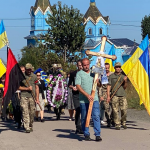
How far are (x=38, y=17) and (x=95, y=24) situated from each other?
11209 millimetres

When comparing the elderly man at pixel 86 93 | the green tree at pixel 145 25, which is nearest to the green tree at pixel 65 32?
the green tree at pixel 145 25

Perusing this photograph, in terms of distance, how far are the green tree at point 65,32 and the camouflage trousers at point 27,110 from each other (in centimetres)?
3391

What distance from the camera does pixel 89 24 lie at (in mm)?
90875

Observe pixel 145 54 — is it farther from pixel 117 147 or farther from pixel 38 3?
pixel 38 3

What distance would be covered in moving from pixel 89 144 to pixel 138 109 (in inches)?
414

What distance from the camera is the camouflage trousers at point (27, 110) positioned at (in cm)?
1193

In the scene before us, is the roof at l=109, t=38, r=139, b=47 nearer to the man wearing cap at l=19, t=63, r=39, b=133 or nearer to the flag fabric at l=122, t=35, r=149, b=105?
the flag fabric at l=122, t=35, r=149, b=105

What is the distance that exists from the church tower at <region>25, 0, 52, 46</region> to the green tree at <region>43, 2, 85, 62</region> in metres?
38.6

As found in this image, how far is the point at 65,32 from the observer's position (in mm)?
47500

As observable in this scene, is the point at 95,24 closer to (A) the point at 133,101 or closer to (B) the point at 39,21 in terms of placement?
(B) the point at 39,21

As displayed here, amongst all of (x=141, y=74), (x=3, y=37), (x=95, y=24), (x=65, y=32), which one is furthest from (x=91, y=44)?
(x=3, y=37)

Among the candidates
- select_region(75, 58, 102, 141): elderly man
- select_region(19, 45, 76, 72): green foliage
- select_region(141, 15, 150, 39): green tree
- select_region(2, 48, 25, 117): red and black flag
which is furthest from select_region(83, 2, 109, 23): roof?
select_region(75, 58, 102, 141): elderly man

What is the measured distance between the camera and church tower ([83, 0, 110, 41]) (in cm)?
9019

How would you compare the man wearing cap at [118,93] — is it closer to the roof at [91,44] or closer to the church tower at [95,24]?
the roof at [91,44]
